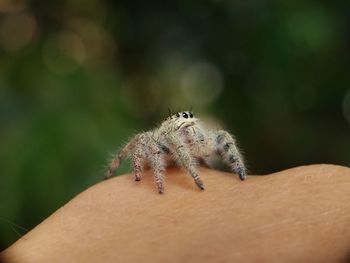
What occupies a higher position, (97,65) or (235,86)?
(97,65)

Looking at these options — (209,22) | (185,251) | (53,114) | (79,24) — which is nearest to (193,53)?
(209,22)

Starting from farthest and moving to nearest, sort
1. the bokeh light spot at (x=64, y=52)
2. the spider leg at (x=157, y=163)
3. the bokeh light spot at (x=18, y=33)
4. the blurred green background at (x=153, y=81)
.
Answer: the bokeh light spot at (x=18, y=33) → the bokeh light spot at (x=64, y=52) → the blurred green background at (x=153, y=81) → the spider leg at (x=157, y=163)

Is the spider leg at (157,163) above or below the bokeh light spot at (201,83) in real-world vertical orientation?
below

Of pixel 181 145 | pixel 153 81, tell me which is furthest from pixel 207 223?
pixel 153 81

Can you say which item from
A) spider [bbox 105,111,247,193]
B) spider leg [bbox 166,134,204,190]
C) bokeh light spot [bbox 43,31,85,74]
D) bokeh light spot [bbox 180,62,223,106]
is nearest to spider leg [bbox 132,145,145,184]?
spider [bbox 105,111,247,193]

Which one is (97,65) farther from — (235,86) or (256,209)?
(256,209)

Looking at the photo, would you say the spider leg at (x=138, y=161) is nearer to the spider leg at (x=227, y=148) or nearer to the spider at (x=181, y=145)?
the spider at (x=181, y=145)

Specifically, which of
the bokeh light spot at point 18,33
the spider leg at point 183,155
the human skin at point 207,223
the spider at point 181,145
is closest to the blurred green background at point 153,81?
the bokeh light spot at point 18,33
